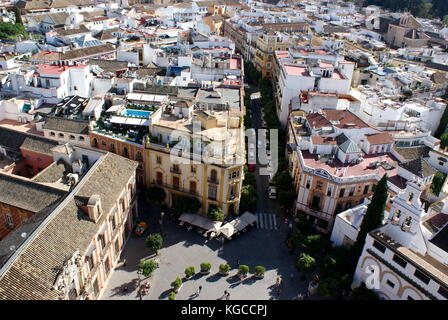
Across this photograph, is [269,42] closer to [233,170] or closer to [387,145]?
[387,145]

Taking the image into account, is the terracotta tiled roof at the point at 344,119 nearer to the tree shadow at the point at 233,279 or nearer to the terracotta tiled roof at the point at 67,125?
the tree shadow at the point at 233,279

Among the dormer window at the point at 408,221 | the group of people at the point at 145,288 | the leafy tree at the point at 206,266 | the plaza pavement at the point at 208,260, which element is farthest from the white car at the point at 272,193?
the group of people at the point at 145,288

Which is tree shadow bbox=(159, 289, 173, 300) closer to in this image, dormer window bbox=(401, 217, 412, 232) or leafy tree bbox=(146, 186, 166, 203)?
leafy tree bbox=(146, 186, 166, 203)

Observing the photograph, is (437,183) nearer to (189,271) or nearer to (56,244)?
(189,271)

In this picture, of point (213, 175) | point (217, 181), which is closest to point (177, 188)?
point (213, 175)

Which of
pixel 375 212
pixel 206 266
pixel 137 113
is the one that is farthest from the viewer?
pixel 137 113

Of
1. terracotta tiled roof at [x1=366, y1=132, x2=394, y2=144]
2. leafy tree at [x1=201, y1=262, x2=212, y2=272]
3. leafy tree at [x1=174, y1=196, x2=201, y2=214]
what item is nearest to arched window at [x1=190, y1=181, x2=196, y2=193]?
leafy tree at [x1=174, y1=196, x2=201, y2=214]
